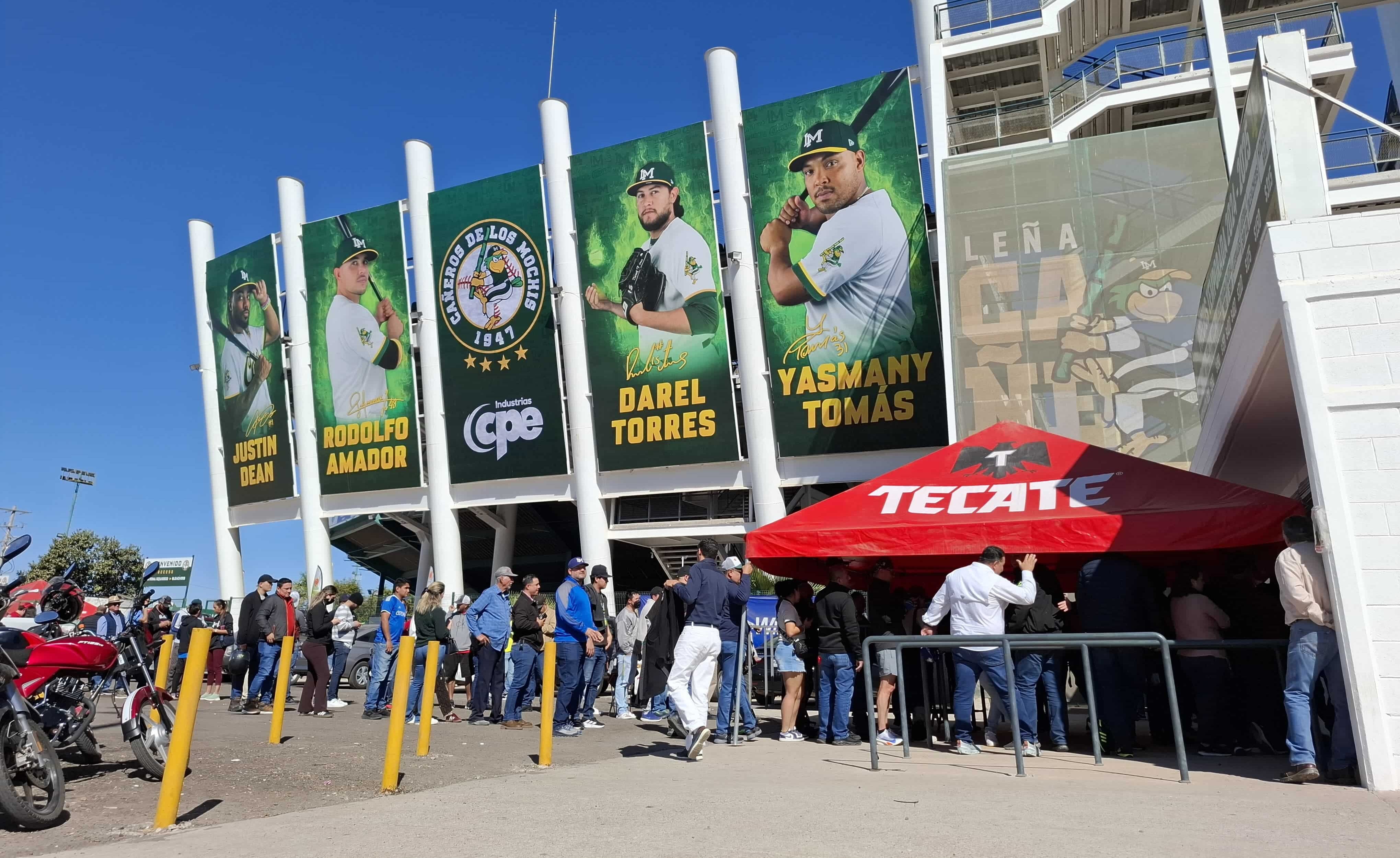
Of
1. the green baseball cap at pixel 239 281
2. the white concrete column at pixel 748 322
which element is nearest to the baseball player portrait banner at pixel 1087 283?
the white concrete column at pixel 748 322

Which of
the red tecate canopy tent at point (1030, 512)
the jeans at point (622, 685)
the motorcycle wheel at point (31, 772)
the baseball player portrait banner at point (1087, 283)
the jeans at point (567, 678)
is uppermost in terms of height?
the baseball player portrait banner at point (1087, 283)

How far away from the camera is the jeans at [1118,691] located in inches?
331

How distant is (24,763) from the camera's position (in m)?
5.81

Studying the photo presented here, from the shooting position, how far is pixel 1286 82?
706cm

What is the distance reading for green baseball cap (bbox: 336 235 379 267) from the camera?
Result: 3528cm

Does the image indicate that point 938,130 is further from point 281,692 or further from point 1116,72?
point 281,692

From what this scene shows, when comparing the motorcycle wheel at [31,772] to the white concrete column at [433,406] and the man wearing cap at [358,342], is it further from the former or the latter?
the man wearing cap at [358,342]

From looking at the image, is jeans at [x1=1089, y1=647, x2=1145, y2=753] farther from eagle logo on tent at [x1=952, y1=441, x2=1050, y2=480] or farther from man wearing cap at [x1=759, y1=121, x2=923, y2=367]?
man wearing cap at [x1=759, y1=121, x2=923, y2=367]

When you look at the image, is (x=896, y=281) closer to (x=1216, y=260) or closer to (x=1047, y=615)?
(x=1216, y=260)

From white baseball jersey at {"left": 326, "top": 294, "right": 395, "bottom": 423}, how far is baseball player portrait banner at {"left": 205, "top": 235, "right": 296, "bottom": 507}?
2800mm

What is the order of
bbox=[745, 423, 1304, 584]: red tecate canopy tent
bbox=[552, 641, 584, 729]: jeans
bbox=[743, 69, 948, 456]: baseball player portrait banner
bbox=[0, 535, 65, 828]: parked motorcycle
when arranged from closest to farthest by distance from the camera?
bbox=[0, 535, 65, 828]: parked motorcycle < bbox=[745, 423, 1304, 584]: red tecate canopy tent < bbox=[552, 641, 584, 729]: jeans < bbox=[743, 69, 948, 456]: baseball player portrait banner

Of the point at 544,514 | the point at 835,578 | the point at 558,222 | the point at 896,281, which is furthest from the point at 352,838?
the point at 544,514

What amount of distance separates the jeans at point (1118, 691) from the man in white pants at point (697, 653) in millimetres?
3170

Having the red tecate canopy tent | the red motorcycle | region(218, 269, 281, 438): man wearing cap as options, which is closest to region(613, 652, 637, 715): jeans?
the red tecate canopy tent
